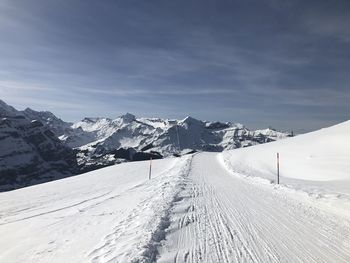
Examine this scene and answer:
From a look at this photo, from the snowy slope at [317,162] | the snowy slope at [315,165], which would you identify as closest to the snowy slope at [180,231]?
the snowy slope at [315,165]

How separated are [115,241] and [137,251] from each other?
1096 mm

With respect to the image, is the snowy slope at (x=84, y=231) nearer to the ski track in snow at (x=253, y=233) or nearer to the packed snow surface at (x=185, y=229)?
the packed snow surface at (x=185, y=229)

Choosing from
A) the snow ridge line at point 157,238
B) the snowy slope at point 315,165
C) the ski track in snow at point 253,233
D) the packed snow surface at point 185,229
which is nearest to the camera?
the snow ridge line at point 157,238

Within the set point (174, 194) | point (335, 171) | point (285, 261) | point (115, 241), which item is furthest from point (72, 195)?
point (335, 171)

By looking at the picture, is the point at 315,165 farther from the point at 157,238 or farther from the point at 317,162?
the point at 157,238

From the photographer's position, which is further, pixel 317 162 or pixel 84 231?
pixel 317 162

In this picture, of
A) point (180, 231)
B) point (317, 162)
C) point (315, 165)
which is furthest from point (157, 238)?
point (317, 162)

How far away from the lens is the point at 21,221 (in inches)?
474

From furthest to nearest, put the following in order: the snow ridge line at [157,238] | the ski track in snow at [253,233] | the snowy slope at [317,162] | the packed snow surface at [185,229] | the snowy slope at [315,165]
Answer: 1. the snowy slope at [317,162]
2. the snowy slope at [315,165]
3. the packed snow surface at [185,229]
4. the ski track in snow at [253,233]
5. the snow ridge line at [157,238]

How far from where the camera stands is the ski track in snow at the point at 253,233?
7086 millimetres

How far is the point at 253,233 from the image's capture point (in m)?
8.83

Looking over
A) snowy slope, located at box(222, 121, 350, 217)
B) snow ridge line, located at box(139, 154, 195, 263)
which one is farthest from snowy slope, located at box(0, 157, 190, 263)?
snowy slope, located at box(222, 121, 350, 217)

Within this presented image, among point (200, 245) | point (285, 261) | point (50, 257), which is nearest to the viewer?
point (285, 261)

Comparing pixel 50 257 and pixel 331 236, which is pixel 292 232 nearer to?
pixel 331 236
